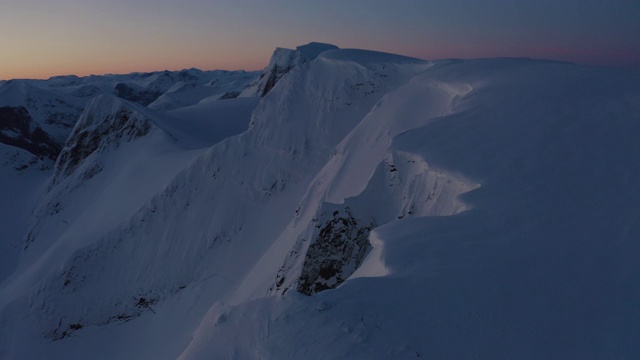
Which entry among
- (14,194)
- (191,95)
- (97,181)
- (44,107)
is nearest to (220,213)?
(97,181)

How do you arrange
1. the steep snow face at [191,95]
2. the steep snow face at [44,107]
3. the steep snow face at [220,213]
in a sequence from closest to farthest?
the steep snow face at [220,213] → the steep snow face at [44,107] → the steep snow face at [191,95]

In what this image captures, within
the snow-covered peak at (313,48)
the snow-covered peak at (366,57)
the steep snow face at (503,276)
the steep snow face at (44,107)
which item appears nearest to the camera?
the steep snow face at (503,276)

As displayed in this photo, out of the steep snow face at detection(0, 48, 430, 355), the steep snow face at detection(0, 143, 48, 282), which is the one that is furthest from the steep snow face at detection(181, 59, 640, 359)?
the steep snow face at detection(0, 143, 48, 282)

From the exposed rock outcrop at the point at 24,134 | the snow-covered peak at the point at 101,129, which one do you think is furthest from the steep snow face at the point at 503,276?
the exposed rock outcrop at the point at 24,134

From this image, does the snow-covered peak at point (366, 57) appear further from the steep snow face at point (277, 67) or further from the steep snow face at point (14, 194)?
the steep snow face at point (277, 67)

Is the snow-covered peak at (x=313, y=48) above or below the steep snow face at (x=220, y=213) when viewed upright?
above

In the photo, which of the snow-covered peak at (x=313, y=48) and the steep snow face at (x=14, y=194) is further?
the snow-covered peak at (x=313, y=48)

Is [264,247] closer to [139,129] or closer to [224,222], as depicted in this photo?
[224,222]

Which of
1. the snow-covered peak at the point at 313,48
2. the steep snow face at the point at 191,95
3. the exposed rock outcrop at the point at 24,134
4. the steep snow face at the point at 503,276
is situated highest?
the snow-covered peak at the point at 313,48

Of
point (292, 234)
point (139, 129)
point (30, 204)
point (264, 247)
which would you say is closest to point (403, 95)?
point (292, 234)
